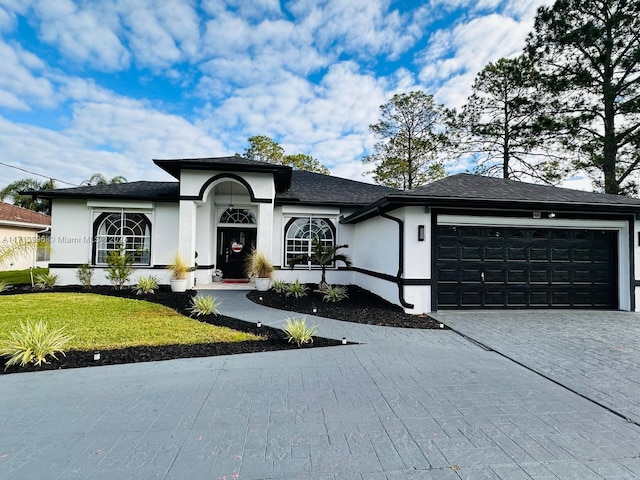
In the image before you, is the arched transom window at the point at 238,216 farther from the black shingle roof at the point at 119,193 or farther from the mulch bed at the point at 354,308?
the mulch bed at the point at 354,308

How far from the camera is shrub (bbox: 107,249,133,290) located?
1027 centimetres

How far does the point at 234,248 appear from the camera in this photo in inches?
514

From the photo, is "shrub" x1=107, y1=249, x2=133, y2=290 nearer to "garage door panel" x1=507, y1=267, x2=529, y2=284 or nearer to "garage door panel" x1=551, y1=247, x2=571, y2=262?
"garage door panel" x1=507, y1=267, x2=529, y2=284

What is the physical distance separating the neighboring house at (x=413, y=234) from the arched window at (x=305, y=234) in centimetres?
4

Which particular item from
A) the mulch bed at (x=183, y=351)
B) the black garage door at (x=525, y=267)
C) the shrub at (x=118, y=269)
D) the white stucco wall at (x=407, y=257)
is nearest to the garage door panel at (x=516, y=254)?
the black garage door at (x=525, y=267)

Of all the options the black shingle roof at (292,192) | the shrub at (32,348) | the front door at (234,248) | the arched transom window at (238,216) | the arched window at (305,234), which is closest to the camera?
the shrub at (32,348)

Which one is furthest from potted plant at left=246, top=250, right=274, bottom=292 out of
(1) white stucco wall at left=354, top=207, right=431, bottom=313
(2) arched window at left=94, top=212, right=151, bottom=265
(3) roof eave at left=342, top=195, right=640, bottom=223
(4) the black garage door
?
(4) the black garage door

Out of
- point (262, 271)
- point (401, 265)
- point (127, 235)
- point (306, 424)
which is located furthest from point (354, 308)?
point (127, 235)

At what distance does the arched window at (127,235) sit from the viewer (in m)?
11.2

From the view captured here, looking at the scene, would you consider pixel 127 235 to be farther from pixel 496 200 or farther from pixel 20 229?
pixel 20 229

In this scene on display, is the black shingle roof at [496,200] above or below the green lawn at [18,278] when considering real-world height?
above

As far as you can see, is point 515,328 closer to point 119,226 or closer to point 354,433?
point 354,433

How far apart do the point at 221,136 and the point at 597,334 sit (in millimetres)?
17987

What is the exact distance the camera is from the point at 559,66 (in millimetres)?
16422
